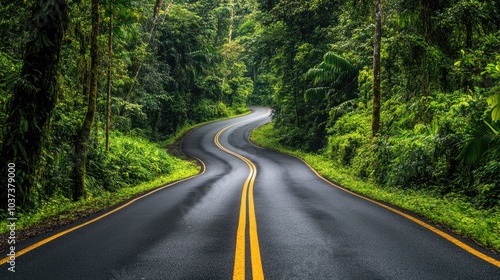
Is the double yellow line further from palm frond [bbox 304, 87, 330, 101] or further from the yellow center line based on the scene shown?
palm frond [bbox 304, 87, 330, 101]

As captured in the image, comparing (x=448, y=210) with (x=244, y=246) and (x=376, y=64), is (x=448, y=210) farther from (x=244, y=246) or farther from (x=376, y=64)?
(x=376, y=64)

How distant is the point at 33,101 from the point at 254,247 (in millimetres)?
6743

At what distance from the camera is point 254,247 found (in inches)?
187

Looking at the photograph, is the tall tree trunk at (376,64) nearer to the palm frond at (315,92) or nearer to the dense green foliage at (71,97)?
the dense green foliage at (71,97)

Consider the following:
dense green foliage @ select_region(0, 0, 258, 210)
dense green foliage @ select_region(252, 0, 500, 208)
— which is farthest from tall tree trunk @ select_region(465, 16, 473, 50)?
dense green foliage @ select_region(0, 0, 258, 210)

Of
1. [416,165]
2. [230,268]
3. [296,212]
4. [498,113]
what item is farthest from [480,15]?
[230,268]

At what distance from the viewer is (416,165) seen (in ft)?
35.7

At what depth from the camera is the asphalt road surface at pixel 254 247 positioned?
3.83 meters

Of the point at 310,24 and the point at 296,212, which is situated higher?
the point at 310,24

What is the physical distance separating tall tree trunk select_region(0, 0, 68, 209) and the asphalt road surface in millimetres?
2389

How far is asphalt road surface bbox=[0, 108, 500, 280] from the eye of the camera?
383 centimetres

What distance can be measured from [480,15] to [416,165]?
17.2 ft

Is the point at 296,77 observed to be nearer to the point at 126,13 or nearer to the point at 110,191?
the point at 126,13

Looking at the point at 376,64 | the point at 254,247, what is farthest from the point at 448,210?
the point at 376,64
